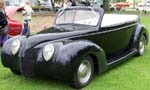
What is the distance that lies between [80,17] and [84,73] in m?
1.58

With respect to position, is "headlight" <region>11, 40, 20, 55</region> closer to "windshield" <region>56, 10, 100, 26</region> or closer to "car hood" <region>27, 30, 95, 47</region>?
"car hood" <region>27, 30, 95, 47</region>

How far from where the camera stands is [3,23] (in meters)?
9.30

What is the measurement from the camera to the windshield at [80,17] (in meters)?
7.04

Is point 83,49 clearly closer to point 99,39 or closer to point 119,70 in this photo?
point 99,39

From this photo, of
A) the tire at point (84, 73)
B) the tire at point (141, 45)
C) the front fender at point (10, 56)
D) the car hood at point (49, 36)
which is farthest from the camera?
the tire at point (141, 45)

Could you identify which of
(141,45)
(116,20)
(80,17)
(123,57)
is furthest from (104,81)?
(141,45)

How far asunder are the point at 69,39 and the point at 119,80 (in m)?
1.37

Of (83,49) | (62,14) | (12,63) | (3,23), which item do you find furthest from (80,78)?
(3,23)

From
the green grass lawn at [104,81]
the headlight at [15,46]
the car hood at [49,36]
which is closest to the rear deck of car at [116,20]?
the green grass lawn at [104,81]

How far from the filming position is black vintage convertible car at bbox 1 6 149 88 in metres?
5.72

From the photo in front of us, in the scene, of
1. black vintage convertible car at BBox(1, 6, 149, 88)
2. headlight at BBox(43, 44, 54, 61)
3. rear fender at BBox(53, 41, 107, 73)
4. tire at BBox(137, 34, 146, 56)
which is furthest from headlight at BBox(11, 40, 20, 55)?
tire at BBox(137, 34, 146, 56)

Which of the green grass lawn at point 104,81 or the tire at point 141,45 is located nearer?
the green grass lawn at point 104,81

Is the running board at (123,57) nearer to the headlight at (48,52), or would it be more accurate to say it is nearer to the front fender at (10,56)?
the headlight at (48,52)

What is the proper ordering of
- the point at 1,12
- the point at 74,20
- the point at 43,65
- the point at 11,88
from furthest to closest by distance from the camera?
the point at 1,12
the point at 74,20
the point at 11,88
the point at 43,65
